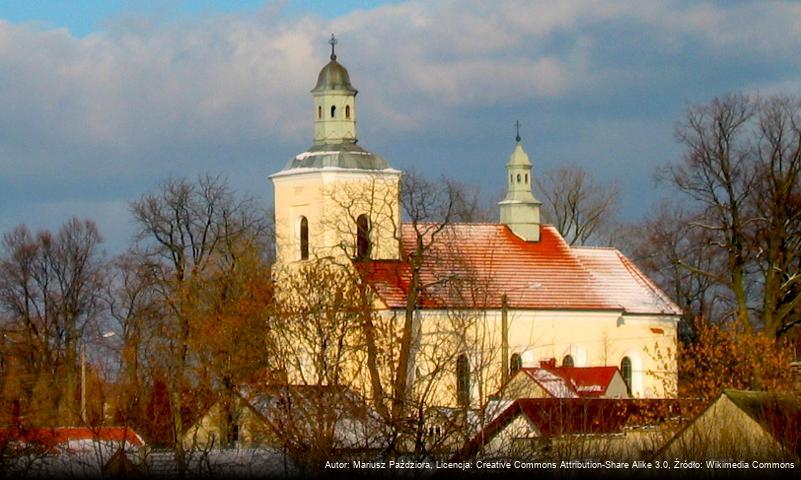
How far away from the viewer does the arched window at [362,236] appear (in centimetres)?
5672

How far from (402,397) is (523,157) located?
4146 cm

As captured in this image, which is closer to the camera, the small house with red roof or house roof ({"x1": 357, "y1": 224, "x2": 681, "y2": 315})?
the small house with red roof

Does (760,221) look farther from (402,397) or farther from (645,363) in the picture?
(402,397)

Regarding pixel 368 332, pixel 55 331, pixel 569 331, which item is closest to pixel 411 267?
pixel 569 331

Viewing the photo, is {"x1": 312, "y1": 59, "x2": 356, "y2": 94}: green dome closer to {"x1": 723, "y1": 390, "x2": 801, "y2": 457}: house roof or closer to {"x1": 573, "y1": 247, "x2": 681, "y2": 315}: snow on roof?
{"x1": 573, "y1": 247, "x2": 681, "y2": 315}: snow on roof

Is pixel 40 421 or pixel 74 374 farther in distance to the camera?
pixel 74 374

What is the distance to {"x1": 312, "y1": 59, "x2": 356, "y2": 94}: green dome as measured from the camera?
59.4 m

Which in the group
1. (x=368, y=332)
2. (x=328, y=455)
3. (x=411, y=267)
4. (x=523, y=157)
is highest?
(x=523, y=157)

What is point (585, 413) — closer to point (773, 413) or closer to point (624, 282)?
point (773, 413)

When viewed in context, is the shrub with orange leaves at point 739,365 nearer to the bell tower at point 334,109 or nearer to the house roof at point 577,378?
the house roof at point 577,378

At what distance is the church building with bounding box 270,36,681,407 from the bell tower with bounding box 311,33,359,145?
0.03 m

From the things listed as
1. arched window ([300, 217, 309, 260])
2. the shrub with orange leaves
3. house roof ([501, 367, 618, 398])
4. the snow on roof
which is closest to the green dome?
arched window ([300, 217, 309, 260])

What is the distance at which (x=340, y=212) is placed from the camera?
57.3 m

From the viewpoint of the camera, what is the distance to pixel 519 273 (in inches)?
2382
